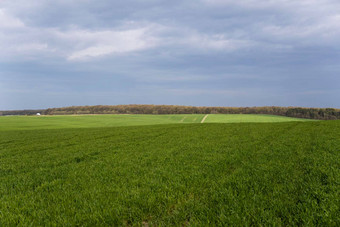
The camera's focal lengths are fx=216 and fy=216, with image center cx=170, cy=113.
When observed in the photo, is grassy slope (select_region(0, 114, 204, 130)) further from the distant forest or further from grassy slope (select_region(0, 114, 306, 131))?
the distant forest

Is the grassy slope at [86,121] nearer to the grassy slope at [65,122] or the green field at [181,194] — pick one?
the grassy slope at [65,122]

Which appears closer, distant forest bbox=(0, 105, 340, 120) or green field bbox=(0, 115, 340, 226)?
green field bbox=(0, 115, 340, 226)

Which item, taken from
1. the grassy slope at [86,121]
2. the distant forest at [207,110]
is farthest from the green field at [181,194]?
the distant forest at [207,110]

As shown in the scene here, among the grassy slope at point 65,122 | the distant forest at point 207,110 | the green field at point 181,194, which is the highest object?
the distant forest at point 207,110

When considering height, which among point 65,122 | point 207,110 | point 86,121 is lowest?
point 65,122

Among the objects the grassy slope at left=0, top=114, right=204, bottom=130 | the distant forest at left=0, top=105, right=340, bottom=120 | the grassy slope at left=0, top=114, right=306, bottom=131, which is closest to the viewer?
the grassy slope at left=0, top=114, right=204, bottom=130

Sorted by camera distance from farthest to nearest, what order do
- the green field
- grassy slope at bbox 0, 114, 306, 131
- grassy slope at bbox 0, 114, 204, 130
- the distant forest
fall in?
the distant forest
grassy slope at bbox 0, 114, 306, 131
grassy slope at bbox 0, 114, 204, 130
the green field

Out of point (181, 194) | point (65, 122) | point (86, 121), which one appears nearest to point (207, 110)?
point (86, 121)

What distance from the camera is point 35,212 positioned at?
4.48 metres

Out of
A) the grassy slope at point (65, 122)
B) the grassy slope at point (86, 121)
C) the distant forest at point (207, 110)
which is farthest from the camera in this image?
the distant forest at point (207, 110)

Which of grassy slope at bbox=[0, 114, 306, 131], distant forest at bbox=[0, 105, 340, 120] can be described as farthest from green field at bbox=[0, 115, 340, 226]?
distant forest at bbox=[0, 105, 340, 120]

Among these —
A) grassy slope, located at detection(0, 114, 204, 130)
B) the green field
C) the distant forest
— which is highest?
the distant forest

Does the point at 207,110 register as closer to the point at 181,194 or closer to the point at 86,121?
the point at 86,121

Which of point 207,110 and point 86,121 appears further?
point 207,110
